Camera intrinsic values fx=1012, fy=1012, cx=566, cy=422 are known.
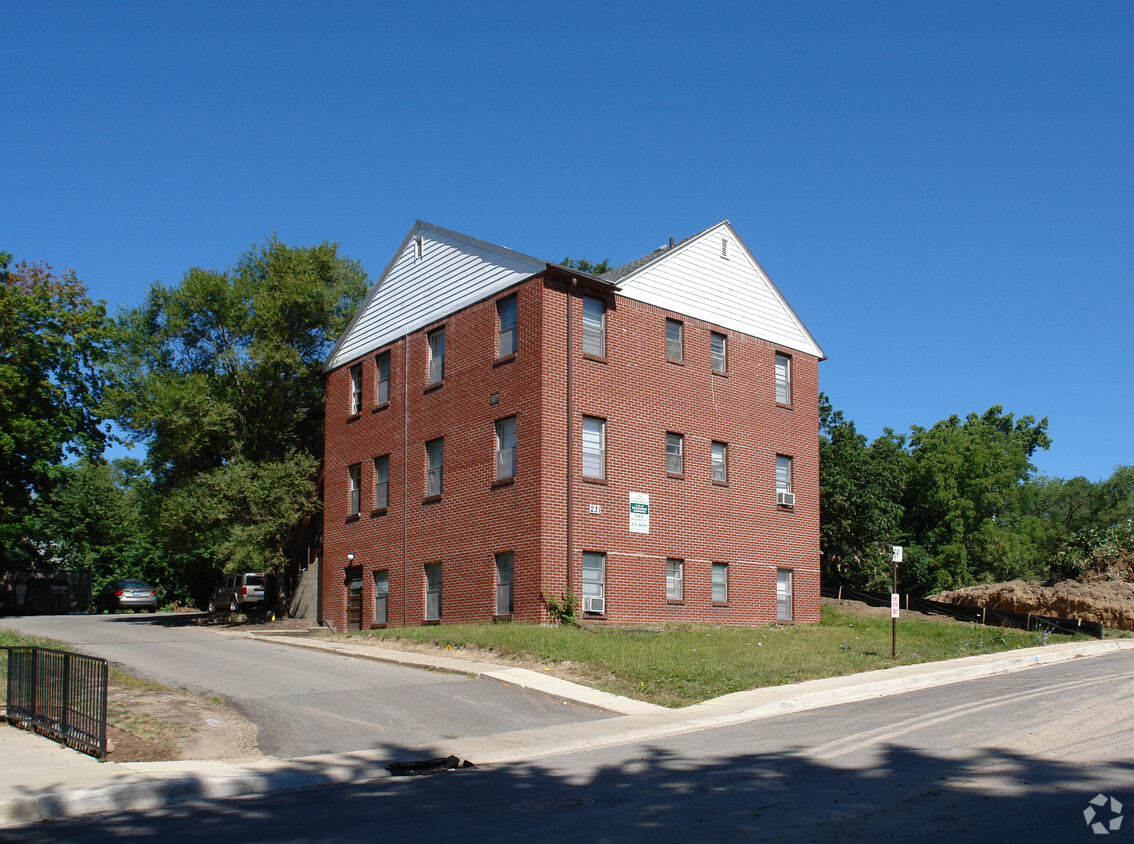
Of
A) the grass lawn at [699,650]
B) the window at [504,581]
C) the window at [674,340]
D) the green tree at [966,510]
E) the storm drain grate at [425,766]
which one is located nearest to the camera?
the storm drain grate at [425,766]

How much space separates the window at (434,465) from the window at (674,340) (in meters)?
6.87

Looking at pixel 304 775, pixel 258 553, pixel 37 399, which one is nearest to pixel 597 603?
pixel 258 553

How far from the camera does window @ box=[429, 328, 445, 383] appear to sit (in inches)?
1153

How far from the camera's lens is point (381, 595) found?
3028 cm

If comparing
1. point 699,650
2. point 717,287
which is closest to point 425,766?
point 699,650

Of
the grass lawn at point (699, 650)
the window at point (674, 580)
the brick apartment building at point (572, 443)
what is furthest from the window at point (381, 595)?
the window at point (674, 580)

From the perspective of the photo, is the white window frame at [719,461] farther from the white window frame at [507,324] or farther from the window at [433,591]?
the window at [433,591]

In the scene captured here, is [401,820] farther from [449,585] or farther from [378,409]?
[378,409]

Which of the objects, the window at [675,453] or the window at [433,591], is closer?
the window at [675,453]

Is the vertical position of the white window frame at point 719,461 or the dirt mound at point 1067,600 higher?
the white window frame at point 719,461

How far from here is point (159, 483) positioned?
35594 mm

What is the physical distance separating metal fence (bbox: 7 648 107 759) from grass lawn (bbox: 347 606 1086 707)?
816cm

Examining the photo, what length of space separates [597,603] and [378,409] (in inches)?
407

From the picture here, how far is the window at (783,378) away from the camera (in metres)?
31.7
